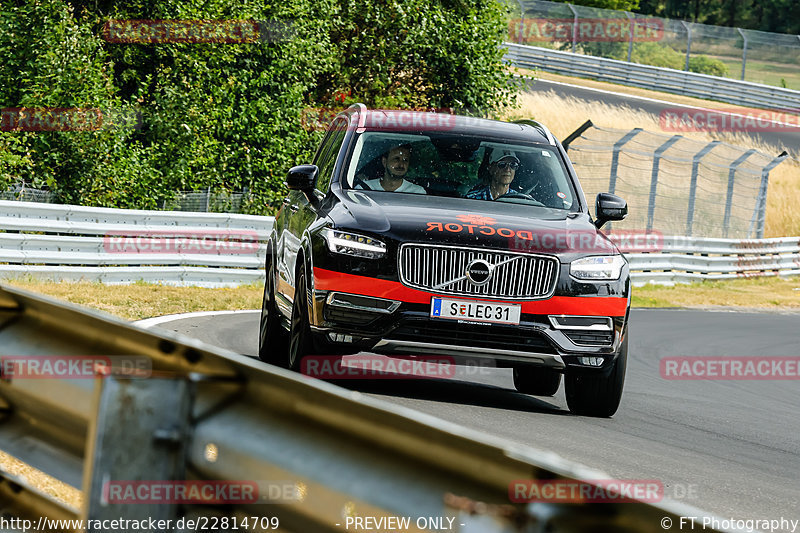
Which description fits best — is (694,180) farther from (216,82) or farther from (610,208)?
(610,208)

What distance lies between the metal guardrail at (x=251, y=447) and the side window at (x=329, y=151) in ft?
17.3

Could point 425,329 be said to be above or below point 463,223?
below

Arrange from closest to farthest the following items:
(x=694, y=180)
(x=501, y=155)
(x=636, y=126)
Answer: (x=501, y=155)
(x=694, y=180)
(x=636, y=126)

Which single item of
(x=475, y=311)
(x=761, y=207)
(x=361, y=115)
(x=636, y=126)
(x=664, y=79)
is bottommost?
(x=761, y=207)

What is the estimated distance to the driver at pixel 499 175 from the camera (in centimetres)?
849

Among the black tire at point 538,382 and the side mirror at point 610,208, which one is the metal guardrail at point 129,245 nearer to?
the black tire at point 538,382

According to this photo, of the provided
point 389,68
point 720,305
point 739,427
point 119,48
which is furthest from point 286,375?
point 389,68

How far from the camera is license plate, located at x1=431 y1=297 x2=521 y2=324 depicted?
731 cm

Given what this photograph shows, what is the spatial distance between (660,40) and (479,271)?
47658mm

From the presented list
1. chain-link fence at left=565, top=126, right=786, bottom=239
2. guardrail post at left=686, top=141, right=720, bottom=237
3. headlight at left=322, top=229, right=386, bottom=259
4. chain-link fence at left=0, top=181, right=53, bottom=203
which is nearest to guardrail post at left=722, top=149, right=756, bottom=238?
chain-link fence at left=565, top=126, right=786, bottom=239

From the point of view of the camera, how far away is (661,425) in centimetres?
815

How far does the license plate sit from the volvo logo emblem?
13 centimetres

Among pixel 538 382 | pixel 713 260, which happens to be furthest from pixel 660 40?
pixel 538 382

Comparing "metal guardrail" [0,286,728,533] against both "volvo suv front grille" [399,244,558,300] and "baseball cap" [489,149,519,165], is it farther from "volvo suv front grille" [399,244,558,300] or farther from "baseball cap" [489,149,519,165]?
"baseball cap" [489,149,519,165]
